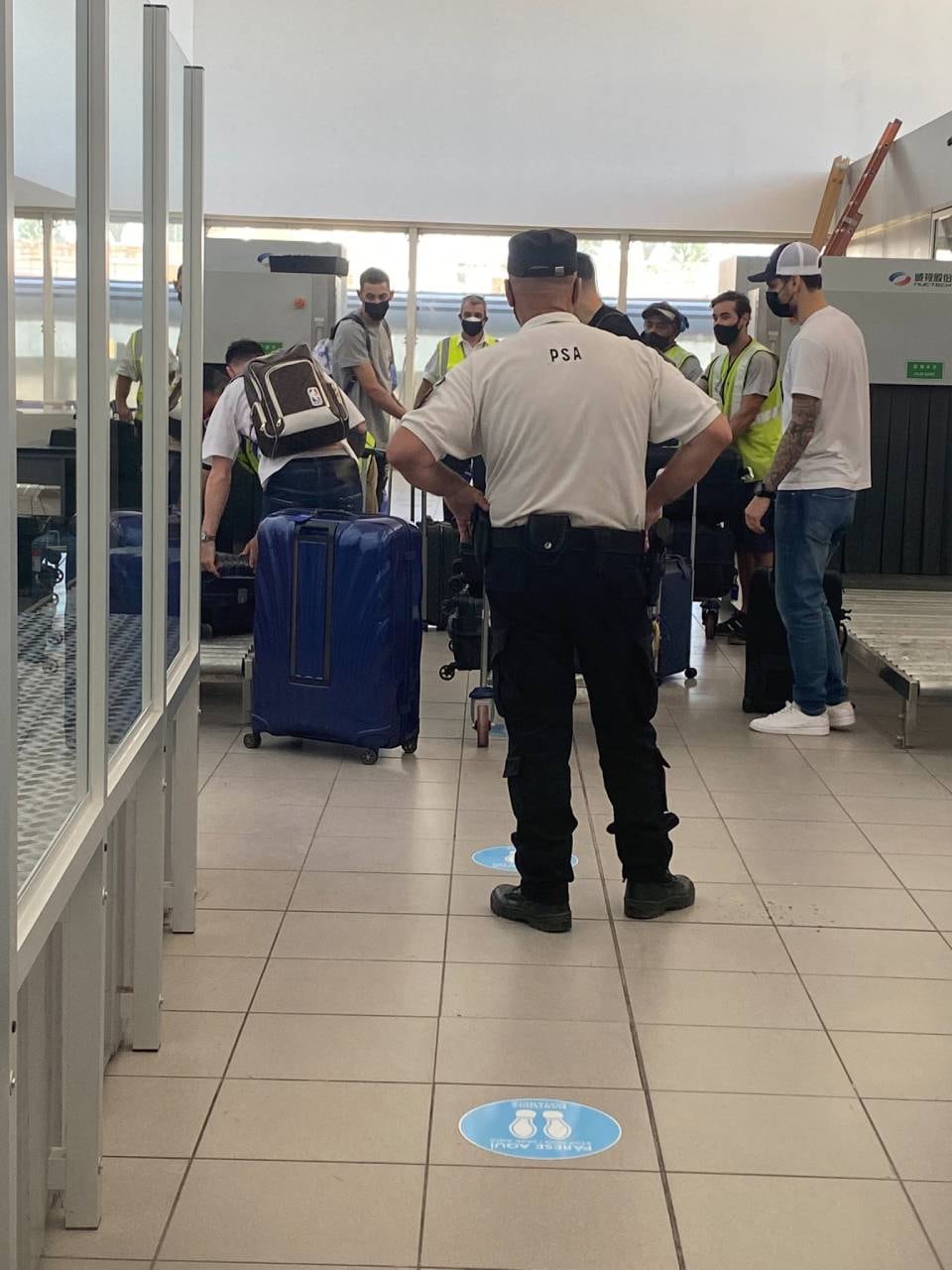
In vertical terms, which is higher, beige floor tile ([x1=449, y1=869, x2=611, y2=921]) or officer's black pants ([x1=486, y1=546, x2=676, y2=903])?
officer's black pants ([x1=486, y1=546, x2=676, y2=903])

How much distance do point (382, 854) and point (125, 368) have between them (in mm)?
2109

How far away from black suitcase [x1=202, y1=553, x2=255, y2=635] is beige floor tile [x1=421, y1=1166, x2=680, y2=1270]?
157 inches

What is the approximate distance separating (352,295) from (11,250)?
481 inches

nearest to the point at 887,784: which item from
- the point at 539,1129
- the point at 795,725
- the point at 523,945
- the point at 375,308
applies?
the point at 795,725

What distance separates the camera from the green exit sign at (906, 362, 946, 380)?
7934mm

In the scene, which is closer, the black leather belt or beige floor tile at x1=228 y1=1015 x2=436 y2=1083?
beige floor tile at x1=228 y1=1015 x2=436 y2=1083

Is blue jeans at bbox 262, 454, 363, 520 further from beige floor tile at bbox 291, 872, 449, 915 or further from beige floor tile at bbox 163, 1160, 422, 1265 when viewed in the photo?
beige floor tile at bbox 163, 1160, 422, 1265

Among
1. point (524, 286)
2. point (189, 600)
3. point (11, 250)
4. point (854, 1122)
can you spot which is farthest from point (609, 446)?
point (11, 250)

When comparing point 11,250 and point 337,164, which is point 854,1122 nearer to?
point 11,250

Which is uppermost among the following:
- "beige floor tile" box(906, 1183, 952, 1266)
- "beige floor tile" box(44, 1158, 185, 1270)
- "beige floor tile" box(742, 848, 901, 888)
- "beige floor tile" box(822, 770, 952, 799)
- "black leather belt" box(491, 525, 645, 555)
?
"black leather belt" box(491, 525, 645, 555)

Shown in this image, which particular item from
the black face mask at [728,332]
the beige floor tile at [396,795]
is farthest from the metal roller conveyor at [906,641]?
the beige floor tile at [396,795]

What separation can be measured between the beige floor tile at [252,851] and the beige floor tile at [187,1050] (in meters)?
1.01

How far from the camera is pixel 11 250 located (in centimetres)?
154

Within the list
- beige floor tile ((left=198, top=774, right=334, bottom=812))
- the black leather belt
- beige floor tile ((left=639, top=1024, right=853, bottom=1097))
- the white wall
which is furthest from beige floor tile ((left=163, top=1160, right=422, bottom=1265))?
the white wall
